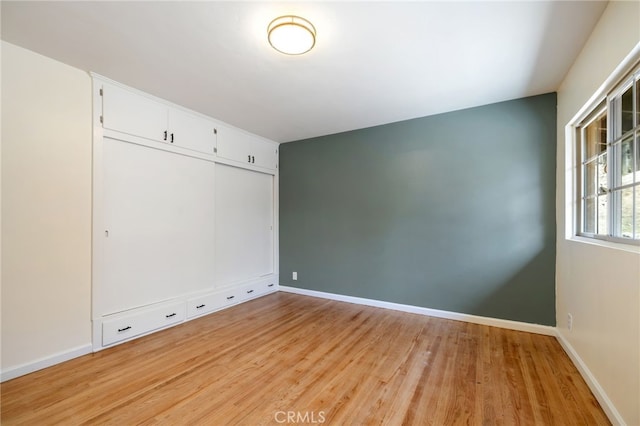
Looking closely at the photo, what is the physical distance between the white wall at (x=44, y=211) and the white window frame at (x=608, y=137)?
3.96 meters

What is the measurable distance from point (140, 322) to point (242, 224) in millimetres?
1744

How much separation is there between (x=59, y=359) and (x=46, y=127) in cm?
193

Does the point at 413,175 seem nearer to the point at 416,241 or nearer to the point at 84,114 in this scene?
the point at 416,241

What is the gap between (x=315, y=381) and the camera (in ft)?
6.54

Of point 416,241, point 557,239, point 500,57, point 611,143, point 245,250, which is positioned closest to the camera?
point 611,143

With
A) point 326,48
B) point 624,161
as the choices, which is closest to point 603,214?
point 624,161

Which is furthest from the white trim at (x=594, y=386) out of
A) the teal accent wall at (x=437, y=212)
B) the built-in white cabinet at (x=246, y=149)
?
the built-in white cabinet at (x=246, y=149)

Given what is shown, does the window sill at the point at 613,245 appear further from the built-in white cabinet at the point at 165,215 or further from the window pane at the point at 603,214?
the built-in white cabinet at the point at 165,215

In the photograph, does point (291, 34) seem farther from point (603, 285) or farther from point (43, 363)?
point (43, 363)

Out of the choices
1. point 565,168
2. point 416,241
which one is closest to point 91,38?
point 416,241

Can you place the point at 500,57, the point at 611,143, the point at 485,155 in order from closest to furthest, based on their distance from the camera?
the point at 611,143 < the point at 500,57 < the point at 485,155

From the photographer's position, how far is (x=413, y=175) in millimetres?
3518

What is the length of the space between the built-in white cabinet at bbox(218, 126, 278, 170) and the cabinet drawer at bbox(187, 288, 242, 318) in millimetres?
1878
